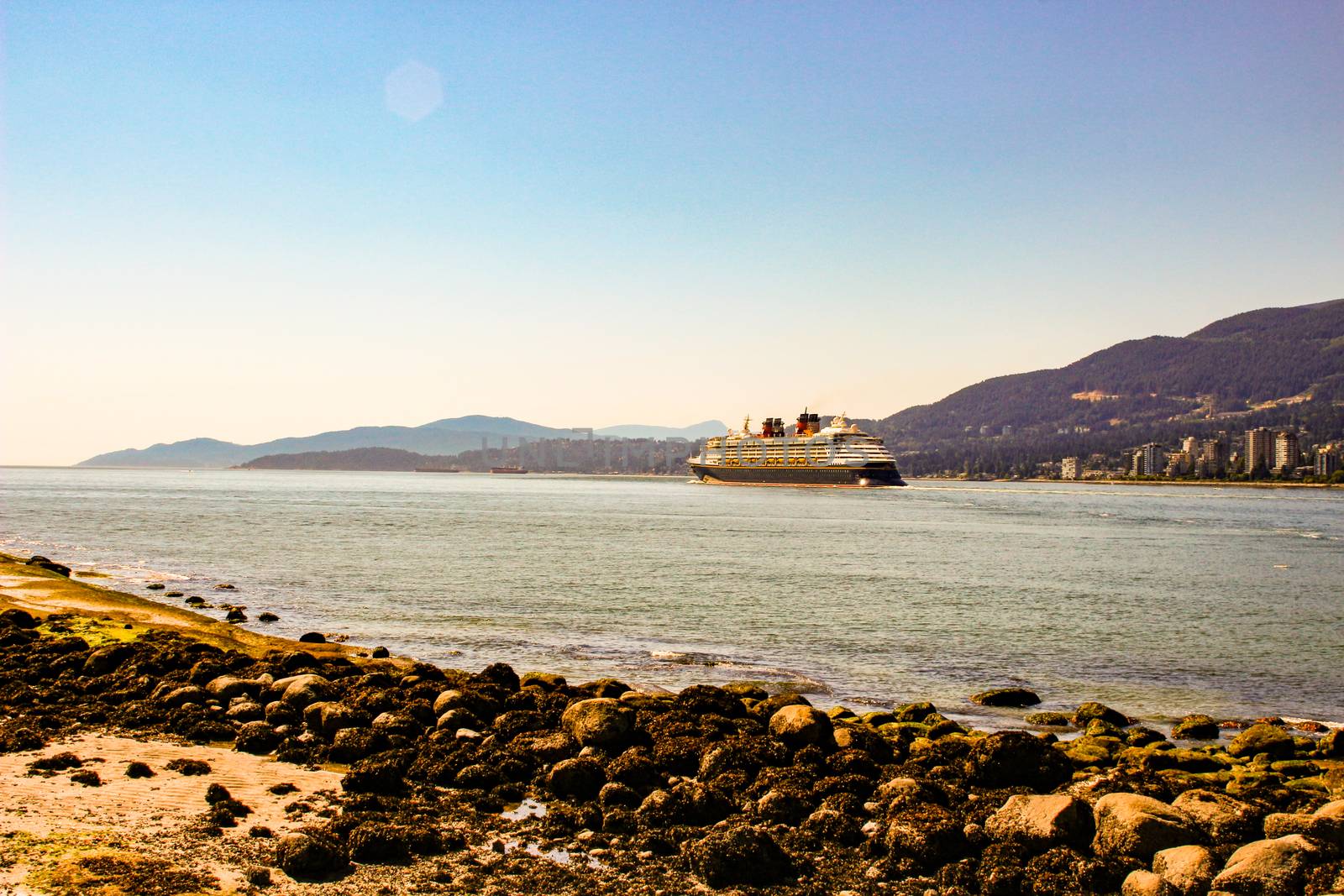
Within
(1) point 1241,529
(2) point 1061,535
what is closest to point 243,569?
(2) point 1061,535

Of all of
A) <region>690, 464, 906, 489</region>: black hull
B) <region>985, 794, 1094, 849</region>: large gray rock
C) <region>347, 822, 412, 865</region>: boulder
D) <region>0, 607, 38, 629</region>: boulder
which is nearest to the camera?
<region>347, 822, 412, 865</region>: boulder

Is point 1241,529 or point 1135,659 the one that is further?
point 1241,529

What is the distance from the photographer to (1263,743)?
11.9 m

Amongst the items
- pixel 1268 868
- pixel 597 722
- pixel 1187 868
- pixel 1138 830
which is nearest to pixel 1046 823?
pixel 1138 830

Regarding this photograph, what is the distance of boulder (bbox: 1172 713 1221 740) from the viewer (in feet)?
43.8

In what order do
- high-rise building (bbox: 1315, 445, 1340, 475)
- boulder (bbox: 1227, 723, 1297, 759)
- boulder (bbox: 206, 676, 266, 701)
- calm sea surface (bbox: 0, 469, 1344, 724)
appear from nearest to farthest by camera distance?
boulder (bbox: 1227, 723, 1297, 759)
boulder (bbox: 206, 676, 266, 701)
calm sea surface (bbox: 0, 469, 1344, 724)
high-rise building (bbox: 1315, 445, 1340, 475)

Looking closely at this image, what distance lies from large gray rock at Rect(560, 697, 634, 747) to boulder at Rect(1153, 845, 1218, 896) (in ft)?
18.2

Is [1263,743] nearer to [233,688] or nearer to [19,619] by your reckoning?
[233,688]

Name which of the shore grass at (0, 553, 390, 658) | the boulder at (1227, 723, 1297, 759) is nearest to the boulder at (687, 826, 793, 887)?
the boulder at (1227, 723, 1297, 759)

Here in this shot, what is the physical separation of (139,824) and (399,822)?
2127mm

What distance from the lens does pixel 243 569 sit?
3403cm

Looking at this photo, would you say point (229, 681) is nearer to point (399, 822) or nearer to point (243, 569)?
point (399, 822)

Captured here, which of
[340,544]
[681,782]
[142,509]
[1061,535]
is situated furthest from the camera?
[142,509]

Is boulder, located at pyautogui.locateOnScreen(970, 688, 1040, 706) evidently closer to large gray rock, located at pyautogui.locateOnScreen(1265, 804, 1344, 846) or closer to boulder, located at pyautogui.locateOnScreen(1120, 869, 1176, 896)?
large gray rock, located at pyautogui.locateOnScreen(1265, 804, 1344, 846)
